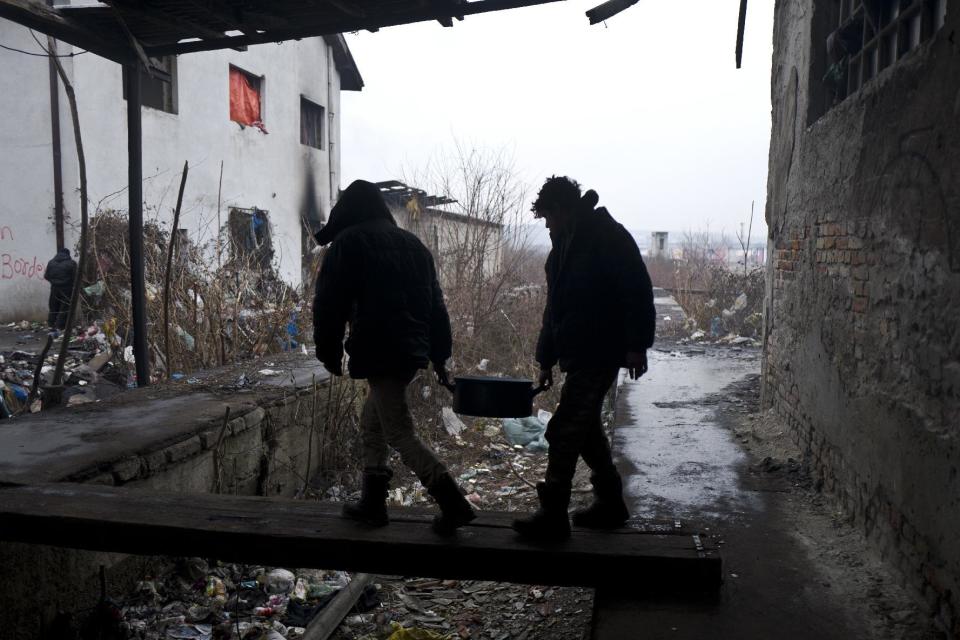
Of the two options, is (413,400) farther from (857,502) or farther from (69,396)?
(857,502)

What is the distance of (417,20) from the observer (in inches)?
199

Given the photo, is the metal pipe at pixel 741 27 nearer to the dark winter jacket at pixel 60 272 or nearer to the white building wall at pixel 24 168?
the dark winter jacket at pixel 60 272

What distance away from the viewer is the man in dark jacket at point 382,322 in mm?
3281

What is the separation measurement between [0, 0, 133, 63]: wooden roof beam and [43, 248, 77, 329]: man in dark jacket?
7385 mm

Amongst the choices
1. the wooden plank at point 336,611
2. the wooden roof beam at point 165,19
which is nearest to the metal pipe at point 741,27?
the wooden roof beam at point 165,19

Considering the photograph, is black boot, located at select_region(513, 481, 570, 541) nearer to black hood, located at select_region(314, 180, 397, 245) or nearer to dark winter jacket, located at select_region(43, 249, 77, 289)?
black hood, located at select_region(314, 180, 397, 245)

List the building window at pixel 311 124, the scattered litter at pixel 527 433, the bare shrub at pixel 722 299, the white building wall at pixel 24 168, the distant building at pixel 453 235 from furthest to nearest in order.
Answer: the building window at pixel 311 124 < the bare shrub at pixel 722 299 < the white building wall at pixel 24 168 < the distant building at pixel 453 235 < the scattered litter at pixel 527 433

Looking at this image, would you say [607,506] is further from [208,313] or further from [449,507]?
[208,313]

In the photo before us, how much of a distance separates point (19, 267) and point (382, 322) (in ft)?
40.4

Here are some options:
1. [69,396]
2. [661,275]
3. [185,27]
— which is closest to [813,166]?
[185,27]

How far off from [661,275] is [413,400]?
2719 centimetres

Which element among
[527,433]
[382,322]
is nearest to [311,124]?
[527,433]

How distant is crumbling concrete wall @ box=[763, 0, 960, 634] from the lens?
2.83m

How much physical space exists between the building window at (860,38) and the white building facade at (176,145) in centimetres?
662
